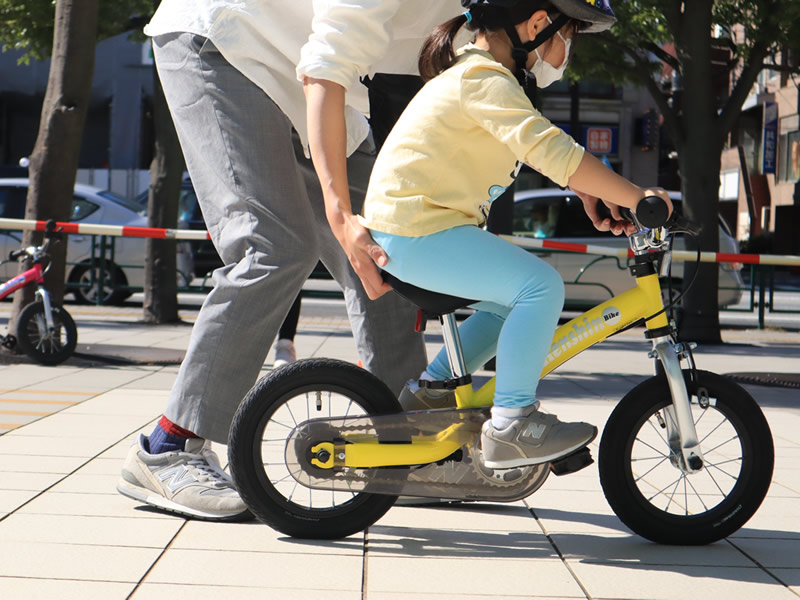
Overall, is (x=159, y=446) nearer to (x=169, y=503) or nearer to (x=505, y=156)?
(x=169, y=503)

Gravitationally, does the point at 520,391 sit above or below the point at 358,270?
below

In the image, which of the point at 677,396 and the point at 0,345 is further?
the point at 0,345

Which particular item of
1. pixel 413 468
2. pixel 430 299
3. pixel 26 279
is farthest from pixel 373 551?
pixel 26 279

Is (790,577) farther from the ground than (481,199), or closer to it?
closer to it

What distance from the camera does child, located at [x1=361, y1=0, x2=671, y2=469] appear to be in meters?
2.86

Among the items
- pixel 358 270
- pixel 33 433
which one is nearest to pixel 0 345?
pixel 33 433

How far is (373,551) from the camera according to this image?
2988 mm

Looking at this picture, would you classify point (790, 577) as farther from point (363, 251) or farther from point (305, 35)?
point (305, 35)

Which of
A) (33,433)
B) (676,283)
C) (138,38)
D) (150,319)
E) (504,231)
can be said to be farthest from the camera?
(676,283)

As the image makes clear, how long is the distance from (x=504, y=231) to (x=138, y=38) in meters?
6.02

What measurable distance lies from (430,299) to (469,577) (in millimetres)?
763

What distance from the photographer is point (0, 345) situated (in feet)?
25.3

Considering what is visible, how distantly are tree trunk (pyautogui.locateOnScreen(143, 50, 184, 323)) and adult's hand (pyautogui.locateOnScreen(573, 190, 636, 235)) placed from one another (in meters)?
8.49

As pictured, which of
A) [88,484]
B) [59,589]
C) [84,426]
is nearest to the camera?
[59,589]
